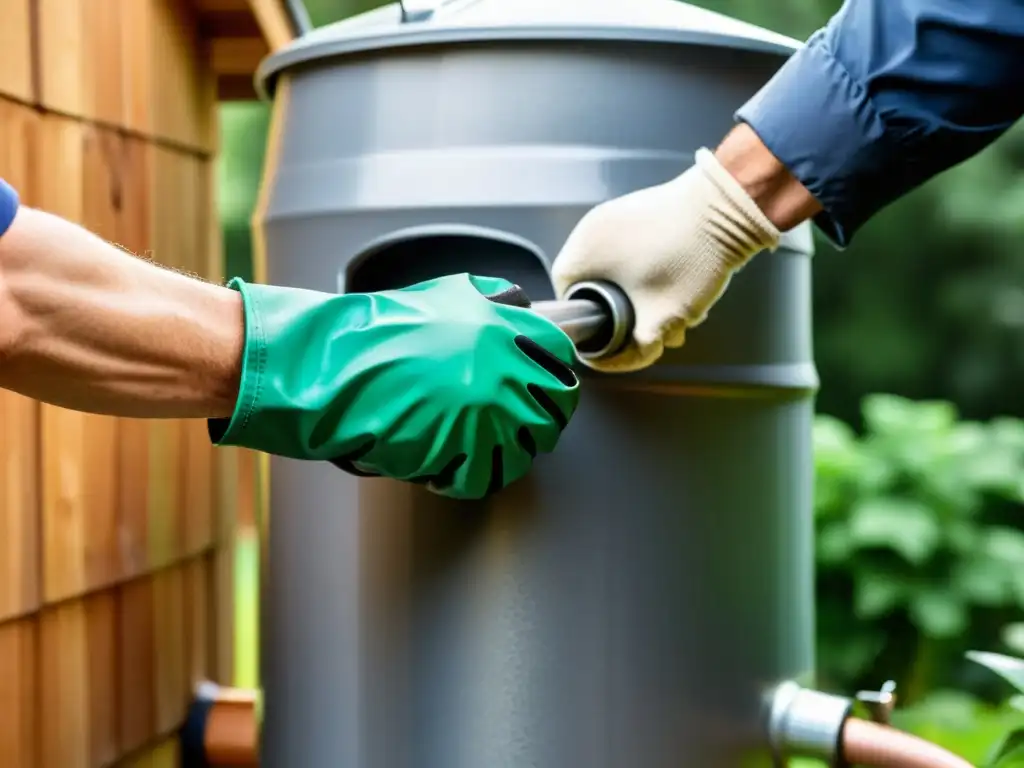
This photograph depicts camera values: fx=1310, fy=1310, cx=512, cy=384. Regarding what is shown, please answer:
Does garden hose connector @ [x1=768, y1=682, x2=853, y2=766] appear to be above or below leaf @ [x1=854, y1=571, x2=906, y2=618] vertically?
above

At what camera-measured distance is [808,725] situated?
1696 millimetres

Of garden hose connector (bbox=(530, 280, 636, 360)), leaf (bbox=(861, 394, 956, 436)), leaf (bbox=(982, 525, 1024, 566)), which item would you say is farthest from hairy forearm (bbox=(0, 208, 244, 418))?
leaf (bbox=(982, 525, 1024, 566))

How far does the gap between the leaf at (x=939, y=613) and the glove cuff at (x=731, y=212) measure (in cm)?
224

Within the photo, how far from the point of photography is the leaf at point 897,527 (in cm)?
331

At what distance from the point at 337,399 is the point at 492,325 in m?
0.16

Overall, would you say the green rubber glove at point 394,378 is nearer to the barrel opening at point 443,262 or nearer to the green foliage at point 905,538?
the barrel opening at point 443,262

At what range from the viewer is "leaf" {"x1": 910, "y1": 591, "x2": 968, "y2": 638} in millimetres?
3363

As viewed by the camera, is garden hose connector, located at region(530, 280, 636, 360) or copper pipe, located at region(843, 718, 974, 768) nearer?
garden hose connector, located at region(530, 280, 636, 360)

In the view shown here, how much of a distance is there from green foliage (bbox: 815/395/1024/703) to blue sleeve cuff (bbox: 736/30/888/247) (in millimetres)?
2097

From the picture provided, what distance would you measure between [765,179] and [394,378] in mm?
491

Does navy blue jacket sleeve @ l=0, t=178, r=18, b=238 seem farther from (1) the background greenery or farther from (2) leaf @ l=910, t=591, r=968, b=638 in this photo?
(2) leaf @ l=910, t=591, r=968, b=638

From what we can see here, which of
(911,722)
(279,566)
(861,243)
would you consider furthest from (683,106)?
(861,243)

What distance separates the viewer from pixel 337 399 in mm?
1129

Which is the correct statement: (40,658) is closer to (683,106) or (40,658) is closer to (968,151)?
(683,106)
